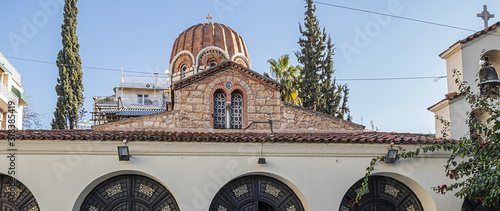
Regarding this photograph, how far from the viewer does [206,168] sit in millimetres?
13016

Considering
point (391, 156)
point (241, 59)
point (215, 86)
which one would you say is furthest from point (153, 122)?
point (241, 59)

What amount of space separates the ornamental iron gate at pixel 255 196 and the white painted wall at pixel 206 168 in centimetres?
30

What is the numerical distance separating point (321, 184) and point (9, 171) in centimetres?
700

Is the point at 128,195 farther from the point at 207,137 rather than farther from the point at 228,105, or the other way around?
the point at 228,105

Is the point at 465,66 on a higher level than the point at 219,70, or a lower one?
lower

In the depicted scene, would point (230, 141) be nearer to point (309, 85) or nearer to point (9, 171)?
point (9, 171)

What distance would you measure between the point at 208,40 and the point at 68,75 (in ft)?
26.8

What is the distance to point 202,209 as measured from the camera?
12.9 m

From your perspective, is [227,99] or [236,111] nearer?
[236,111]

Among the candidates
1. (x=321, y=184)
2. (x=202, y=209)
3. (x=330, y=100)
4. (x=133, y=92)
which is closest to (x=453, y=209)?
(x=321, y=184)

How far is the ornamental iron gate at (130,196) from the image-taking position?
12.9 meters

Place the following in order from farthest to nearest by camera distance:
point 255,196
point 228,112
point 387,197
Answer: point 228,112
point 387,197
point 255,196

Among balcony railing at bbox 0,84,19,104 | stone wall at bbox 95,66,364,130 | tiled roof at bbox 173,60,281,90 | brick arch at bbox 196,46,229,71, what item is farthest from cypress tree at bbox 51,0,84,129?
tiled roof at bbox 173,60,281,90

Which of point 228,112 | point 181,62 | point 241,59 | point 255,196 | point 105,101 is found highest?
point 241,59
